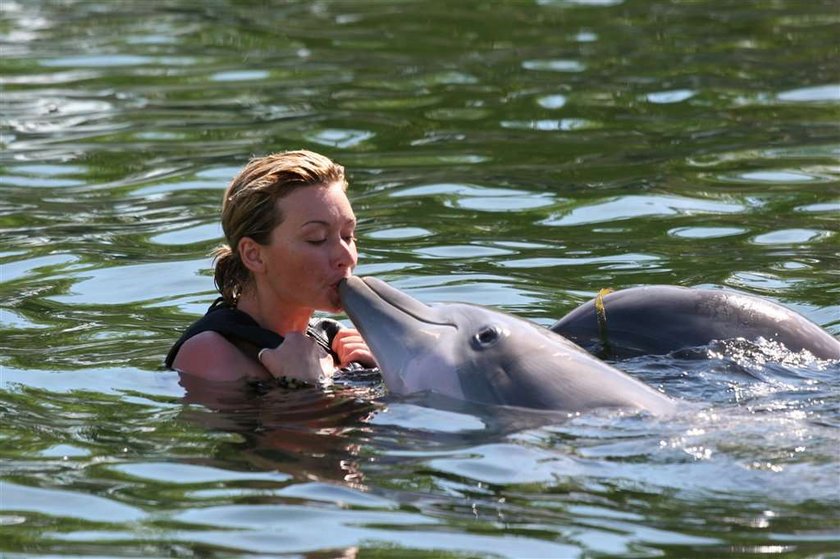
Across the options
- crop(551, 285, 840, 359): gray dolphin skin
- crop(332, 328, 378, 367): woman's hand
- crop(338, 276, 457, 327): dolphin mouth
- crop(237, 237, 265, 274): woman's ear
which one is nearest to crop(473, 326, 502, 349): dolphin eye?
crop(338, 276, 457, 327): dolphin mouth

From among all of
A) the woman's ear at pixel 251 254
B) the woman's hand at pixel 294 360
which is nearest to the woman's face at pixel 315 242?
the woman's ear at pixel 251 254

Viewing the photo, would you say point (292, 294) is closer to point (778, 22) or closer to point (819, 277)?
point (819, 277)

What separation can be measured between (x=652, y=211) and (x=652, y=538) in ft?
19.6

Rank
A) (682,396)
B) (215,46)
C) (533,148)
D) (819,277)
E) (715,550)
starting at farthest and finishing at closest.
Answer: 1. (215,46)
2. (533,148)
3. (819,277)
4. (682,396)
5. (715,550)

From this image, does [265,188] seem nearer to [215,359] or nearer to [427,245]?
[215,359]

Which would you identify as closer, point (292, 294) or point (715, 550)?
point (715, 550)

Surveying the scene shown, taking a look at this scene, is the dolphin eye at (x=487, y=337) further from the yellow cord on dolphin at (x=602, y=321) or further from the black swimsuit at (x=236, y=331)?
the black swimsuit at (x=236, y=331)

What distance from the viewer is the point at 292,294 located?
728 cm

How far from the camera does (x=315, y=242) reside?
7129 mm

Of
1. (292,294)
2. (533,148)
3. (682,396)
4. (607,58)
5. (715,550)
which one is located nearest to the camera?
(715,550)

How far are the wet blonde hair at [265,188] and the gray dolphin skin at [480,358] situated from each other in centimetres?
46

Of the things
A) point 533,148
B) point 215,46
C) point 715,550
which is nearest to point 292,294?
point 715,550

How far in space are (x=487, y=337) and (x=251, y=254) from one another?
4.25ft

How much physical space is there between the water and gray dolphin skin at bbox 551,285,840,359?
0.34 ft
